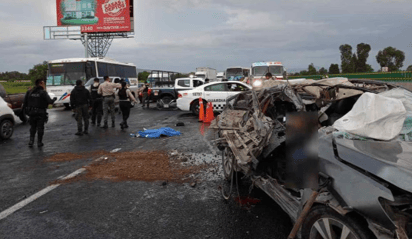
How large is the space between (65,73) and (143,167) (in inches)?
642

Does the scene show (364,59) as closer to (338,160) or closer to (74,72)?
(74,72)

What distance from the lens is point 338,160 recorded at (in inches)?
102

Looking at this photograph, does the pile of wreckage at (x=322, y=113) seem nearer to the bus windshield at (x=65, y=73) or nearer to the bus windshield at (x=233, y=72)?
the bus windshield at (x=65, y=73)

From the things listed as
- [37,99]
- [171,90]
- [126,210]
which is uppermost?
[171,90]

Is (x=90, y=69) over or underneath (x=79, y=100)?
over

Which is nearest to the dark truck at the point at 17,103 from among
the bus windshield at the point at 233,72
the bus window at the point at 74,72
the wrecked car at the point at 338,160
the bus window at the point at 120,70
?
the bus window at the point at 74,72

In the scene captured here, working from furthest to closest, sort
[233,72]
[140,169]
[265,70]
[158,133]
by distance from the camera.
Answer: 1. [233,72]
2. [265,70]
3. [158,133]
4. [140,169]

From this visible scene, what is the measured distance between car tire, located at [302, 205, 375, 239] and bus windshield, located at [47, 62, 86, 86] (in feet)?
65.5

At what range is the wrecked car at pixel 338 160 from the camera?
2.22m

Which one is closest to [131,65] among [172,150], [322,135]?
[172,150]

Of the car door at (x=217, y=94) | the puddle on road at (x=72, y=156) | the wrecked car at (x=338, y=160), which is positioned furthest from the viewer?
the car door at (x=217, y=94)

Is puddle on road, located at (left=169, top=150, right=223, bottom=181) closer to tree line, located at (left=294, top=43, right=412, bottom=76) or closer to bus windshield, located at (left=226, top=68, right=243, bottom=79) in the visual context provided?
bus windshield, located at (left=226, top=68, right=243, bottom=79)

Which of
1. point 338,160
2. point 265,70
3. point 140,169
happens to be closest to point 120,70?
point 265,70

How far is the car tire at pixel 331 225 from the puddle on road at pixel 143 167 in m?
3.11
